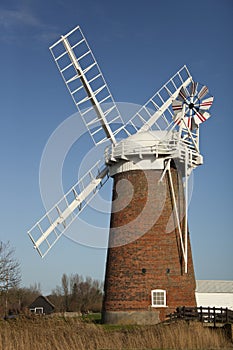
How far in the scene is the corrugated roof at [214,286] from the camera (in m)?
30.0

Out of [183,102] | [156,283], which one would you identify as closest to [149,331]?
[156,283]

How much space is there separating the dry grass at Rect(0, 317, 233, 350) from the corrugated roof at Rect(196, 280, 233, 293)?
14.3m

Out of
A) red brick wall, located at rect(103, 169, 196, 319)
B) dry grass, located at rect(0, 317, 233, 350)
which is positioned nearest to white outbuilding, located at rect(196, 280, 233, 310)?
red brick wall, located at rect(103, 169, 196, 319)

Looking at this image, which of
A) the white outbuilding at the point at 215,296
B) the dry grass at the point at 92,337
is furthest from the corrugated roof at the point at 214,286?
the dry grass at the point at 92,337

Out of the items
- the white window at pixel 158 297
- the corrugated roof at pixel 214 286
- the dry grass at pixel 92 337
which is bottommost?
the dry grass at pixel 92 337

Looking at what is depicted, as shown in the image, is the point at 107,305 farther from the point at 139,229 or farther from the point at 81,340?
the point at 81,340

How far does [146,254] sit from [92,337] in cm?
738

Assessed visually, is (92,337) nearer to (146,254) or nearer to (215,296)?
(146,254)

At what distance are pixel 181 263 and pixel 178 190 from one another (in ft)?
9.45

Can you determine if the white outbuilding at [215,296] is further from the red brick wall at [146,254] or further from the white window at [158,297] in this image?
the white window at [158,297]

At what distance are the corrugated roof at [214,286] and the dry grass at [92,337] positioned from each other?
563 inches

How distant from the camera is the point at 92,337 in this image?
13.0m

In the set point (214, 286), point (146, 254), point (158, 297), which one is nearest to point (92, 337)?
point (158, 297)

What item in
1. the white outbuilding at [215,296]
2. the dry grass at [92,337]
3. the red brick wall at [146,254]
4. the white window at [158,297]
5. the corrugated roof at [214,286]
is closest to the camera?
the dry grass at [92,337]
